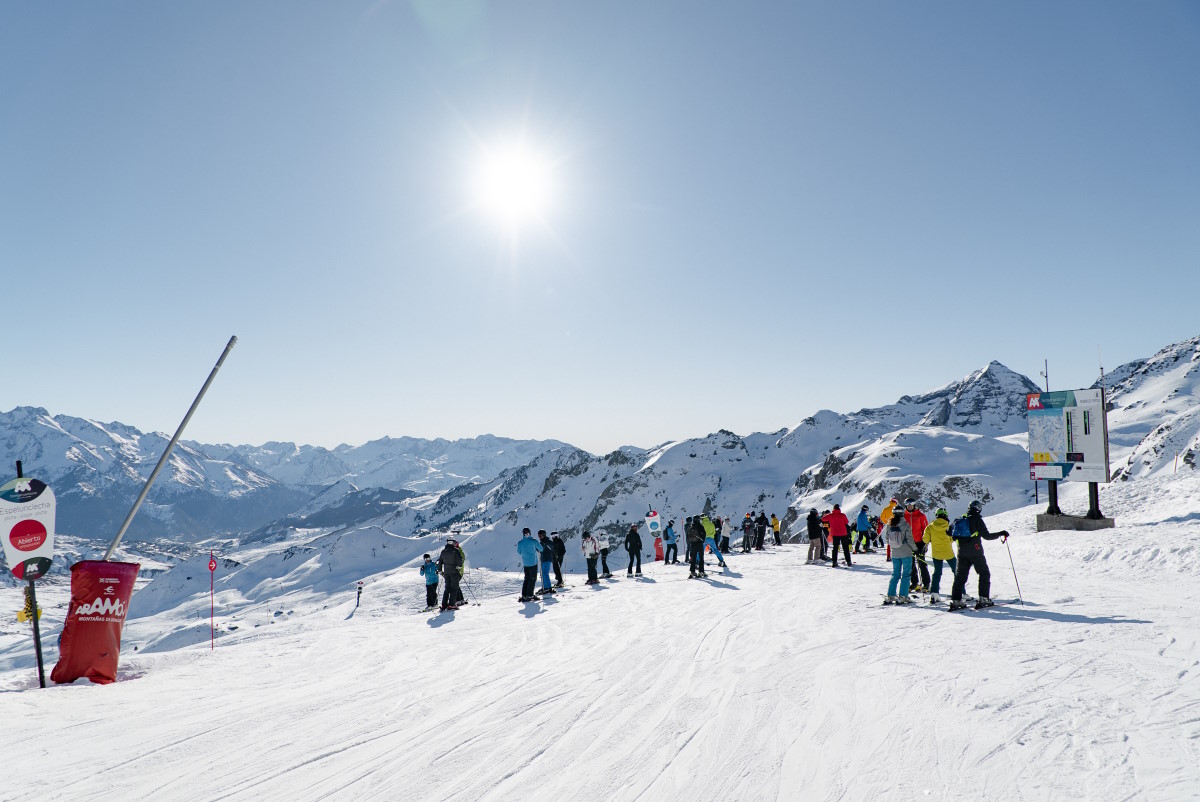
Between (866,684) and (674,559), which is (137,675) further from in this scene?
(674,559)

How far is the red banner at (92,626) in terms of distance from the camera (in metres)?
8.62

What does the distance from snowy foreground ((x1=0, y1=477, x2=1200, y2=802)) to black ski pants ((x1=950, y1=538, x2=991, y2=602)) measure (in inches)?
20.7

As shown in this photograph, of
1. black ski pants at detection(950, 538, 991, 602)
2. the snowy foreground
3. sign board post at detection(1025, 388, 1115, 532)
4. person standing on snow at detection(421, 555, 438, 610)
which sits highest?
sign board post at detection(1025, 388, 1115, 532)

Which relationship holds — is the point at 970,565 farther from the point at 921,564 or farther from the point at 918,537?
the point at 918,537

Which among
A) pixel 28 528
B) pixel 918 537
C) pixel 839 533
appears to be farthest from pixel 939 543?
pixel 28 528

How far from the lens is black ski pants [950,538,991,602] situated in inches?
433

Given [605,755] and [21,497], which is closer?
[605,755]

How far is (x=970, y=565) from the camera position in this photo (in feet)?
36.5

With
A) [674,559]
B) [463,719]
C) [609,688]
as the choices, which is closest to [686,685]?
[609,688]

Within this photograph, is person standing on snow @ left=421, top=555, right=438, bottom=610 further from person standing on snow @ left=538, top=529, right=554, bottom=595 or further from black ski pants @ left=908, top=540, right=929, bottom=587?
black ski pants @ left=908, top=540, right=929, bottom=587

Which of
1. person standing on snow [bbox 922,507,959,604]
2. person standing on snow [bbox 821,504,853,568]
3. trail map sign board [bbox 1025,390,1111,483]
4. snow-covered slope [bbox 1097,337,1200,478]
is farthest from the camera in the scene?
snow-covered slope [bbox 1097,337,1200,478]

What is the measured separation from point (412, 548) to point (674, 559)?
279ft

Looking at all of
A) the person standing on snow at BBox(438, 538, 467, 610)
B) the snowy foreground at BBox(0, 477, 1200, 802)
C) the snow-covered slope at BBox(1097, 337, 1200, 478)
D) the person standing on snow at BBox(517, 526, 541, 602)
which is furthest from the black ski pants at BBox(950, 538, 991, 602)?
the snow-covered slope at BBox(1097, 337, 1200, 478)

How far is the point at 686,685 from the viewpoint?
7.42 metres
